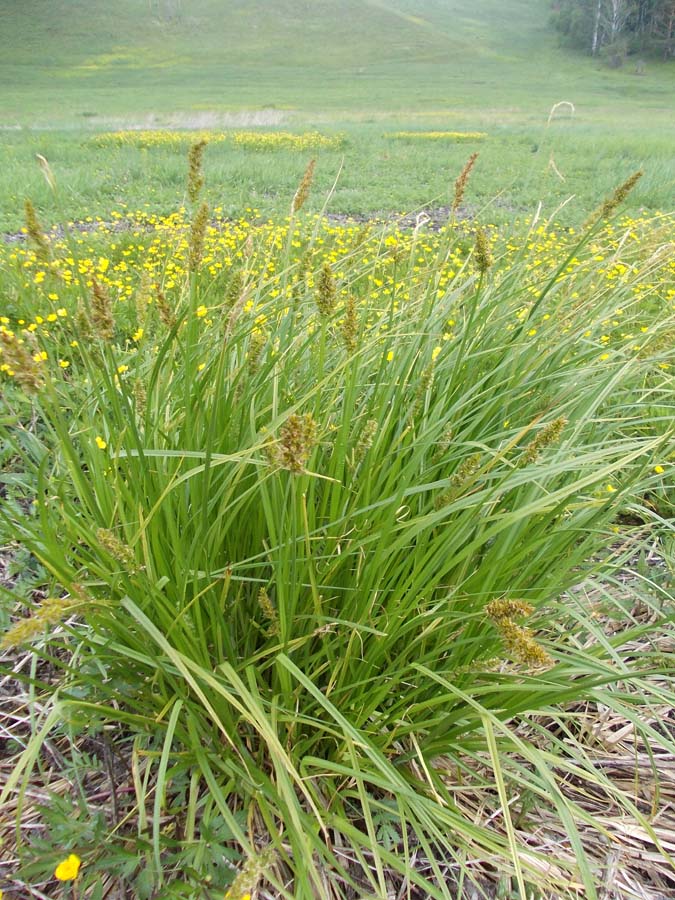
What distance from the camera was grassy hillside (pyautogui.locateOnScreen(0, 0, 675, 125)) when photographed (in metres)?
37.6

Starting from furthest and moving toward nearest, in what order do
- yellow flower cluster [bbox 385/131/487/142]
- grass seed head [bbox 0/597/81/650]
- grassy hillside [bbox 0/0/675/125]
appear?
1. grassy hillside [bbox 0/0/675/125]
2. yellow flower cluster [bbox 385/131/487/142]
3. grass seed head [bbox 0/597/81/650]

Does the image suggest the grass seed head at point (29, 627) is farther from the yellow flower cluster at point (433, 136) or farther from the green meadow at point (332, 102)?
the yellow flower cluster at point (433, 136)

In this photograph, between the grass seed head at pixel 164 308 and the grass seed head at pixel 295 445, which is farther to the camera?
the grass seed head at pixel 164 308

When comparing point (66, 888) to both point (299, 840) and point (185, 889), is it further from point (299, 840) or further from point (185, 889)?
point (299, 840)

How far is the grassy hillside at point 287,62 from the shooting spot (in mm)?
37594

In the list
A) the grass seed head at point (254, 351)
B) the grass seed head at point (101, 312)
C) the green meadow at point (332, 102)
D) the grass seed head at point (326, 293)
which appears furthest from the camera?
the green meadow at point (332, 102)

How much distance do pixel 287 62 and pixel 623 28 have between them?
35125 millimetres

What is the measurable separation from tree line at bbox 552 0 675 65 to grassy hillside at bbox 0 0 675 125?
2641mm

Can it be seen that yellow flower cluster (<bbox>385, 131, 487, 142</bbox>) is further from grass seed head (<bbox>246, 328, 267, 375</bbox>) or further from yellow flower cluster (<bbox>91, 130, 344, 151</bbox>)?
grass seed head (<bbox>246, 328, 267, 375</bbox>)

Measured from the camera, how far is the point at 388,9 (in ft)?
247

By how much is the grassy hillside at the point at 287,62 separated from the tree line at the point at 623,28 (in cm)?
264

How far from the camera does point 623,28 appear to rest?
60656 millimetres

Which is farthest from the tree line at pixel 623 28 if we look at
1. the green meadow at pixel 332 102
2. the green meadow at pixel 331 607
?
the green meadow at pixel 331 607

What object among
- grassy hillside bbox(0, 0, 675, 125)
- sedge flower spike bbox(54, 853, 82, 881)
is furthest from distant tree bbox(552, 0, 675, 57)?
sedge flower spike bbox(54, 853, 82, 881)
